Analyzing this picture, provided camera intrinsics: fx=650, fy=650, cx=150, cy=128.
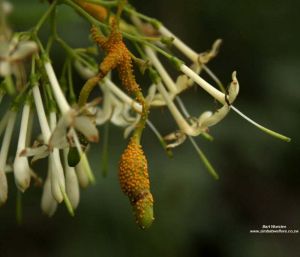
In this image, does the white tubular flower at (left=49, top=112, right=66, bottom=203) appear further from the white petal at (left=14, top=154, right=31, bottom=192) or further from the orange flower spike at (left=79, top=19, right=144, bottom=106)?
the orange flower spike at (left=79, top=19, right=144, bottom=106)

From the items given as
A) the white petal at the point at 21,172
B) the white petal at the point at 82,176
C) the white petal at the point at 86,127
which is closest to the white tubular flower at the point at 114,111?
the white petal at the point at 82,176

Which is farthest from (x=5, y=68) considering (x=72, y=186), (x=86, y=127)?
(x=72, y=186)

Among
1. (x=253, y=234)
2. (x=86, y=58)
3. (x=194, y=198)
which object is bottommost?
(x=253, y=234)

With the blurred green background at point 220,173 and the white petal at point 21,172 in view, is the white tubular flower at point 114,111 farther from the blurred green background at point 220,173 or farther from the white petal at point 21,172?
the blurred green background at point 220,173

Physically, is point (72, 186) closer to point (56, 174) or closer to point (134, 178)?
point (56, 174)

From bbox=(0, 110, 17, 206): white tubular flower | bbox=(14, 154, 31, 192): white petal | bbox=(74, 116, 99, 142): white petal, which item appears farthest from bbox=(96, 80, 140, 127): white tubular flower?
bbox=(74, 116, 99, 142): white petal

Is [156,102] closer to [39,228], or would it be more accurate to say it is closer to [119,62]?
[119,62]

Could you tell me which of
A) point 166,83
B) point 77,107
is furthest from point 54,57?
point 77,107
